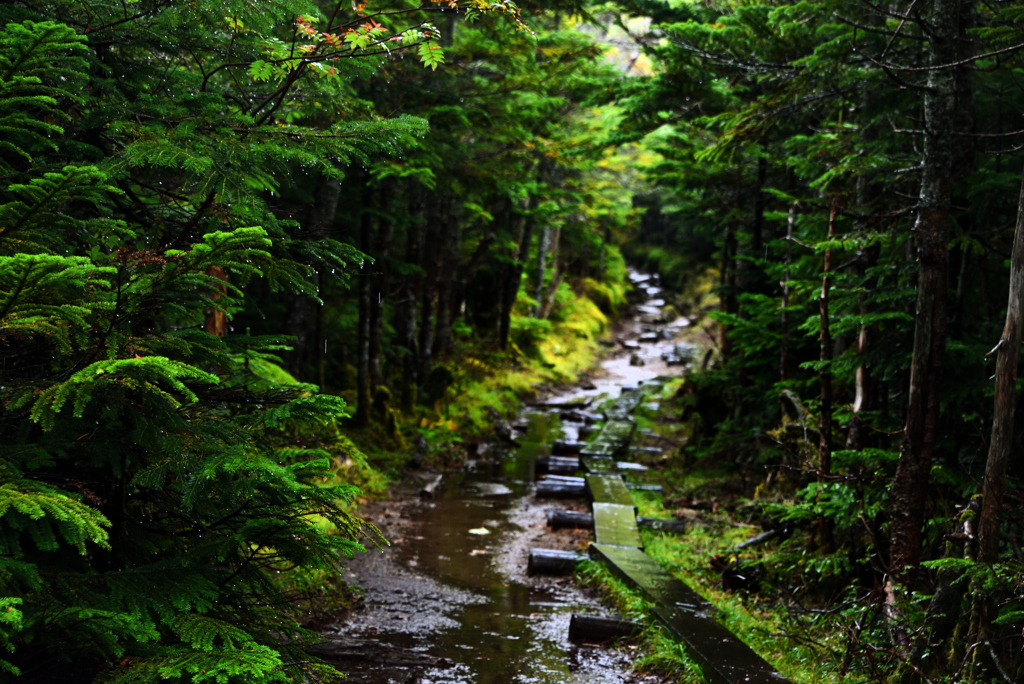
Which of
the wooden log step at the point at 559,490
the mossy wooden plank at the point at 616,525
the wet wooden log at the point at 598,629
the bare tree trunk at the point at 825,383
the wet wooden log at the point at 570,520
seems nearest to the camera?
the wet wooden log at the point at 598,629

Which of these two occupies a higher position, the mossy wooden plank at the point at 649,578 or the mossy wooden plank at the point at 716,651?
the mossy wooden plank at the point at 716,651

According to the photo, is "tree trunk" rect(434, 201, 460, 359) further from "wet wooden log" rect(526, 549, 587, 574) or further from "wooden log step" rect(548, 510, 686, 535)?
"wet wooden log" rect(526, 549, 587, 574)

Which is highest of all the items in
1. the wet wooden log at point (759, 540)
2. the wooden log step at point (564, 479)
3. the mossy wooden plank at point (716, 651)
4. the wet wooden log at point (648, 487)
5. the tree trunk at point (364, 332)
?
the tree trunk at point (364, 332)

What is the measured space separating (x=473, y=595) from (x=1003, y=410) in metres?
5.52

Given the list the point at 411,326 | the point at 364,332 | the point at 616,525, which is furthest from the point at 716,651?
the point at 411,326

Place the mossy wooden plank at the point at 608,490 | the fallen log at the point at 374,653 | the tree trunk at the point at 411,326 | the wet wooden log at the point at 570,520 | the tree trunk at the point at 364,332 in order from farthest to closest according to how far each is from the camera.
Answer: the tree trunk at the point at 411,326 → the tree trunk at the point at 364,332 → the mossy wooden plank at the point at 608,490 → the wet wooden log at the point at 570,520 → the fallen log at the point at 374,653

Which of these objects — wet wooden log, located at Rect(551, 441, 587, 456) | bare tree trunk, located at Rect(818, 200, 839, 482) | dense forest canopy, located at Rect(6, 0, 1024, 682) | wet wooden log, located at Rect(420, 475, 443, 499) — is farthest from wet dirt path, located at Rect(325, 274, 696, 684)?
bare tree trunk, located at Rect(818, 200, 839, 482)

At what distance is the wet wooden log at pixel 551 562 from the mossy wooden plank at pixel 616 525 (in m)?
0.59

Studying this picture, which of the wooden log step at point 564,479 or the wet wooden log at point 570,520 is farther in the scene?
the wooden log step at point 564,479

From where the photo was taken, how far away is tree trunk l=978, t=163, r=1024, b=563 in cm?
449

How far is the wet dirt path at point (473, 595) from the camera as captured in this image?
6.03 meters

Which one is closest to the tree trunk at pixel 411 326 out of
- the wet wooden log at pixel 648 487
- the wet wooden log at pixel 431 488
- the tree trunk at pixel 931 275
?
the wet wooden log at pixel 431 488

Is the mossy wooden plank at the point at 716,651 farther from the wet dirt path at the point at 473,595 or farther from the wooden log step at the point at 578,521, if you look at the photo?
the wooden log step at the point at 578,521

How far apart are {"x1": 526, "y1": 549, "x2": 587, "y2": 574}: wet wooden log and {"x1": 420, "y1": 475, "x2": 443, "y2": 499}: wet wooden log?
3.21 m
